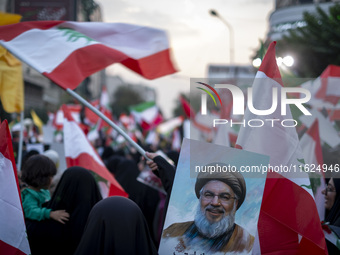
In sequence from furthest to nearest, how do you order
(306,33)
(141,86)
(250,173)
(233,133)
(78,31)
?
1. (141,86)
2. (306,33)
3. (233,133)
4. (78,31)
5. (250,173)

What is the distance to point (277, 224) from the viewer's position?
11.5 feet

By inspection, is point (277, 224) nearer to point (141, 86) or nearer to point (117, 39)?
point (117, 39)

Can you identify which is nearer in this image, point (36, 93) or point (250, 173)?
point (250, 173)

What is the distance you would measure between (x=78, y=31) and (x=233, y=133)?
5.20 meters

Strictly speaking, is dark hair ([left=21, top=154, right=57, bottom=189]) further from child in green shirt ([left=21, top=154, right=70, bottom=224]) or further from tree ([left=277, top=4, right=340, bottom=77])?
tree ([left=277, top=4, right=340, bottom=77])

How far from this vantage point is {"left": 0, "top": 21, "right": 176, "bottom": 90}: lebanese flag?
498 centimetres

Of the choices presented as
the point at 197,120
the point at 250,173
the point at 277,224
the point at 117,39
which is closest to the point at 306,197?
the point at 277,224

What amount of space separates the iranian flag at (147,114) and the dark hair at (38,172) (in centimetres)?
1258

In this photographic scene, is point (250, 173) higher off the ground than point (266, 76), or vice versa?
point (266, 76)

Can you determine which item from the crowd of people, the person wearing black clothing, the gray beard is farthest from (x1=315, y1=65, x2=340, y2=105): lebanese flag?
the gray beard

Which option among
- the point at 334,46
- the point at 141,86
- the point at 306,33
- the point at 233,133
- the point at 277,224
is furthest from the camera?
the point at 141,86

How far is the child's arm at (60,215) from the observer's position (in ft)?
12.6

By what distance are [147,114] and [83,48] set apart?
11.7 meters

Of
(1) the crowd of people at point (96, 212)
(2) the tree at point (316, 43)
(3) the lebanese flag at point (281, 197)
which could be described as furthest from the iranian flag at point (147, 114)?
(3) the lebanese flag at point (281, 197)
